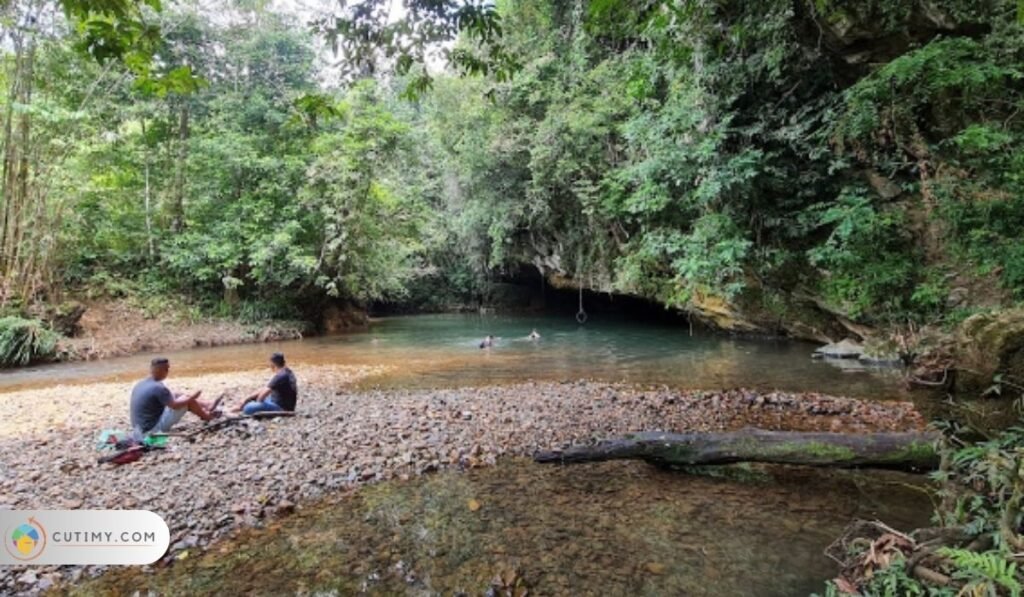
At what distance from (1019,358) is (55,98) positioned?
20847 mm

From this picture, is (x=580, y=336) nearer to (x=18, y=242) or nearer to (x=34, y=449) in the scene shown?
(x=34, y=449)

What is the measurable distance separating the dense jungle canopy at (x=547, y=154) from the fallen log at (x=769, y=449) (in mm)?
2688

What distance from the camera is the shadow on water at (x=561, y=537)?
3.30m

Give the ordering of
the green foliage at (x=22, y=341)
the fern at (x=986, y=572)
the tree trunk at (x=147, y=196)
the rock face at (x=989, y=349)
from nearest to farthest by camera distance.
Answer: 1. the fern at (x=986, y=572)
2. the rock face at (x=989, y=349)
3. the green foliage at (x=22, y=341)
4. the tree trunk at (x=147, y=196)

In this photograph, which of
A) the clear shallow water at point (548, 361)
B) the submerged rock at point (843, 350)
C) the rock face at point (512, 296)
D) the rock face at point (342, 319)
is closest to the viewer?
the clear shallow water at point (548, 361)

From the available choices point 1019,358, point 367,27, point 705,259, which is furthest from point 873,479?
point 705,259

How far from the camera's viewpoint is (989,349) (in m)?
3.18

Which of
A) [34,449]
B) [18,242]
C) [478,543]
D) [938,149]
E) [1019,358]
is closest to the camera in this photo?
[1019,358]

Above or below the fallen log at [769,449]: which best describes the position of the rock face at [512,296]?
above

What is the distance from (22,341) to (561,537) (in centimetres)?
1495

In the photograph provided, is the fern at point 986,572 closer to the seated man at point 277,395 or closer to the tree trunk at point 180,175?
the seated man at point 277,395

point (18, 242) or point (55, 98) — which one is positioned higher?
point (55, 98)

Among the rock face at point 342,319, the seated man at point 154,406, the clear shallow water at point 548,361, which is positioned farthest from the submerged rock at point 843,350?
the rock face at point 342,319

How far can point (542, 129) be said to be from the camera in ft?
50.2
